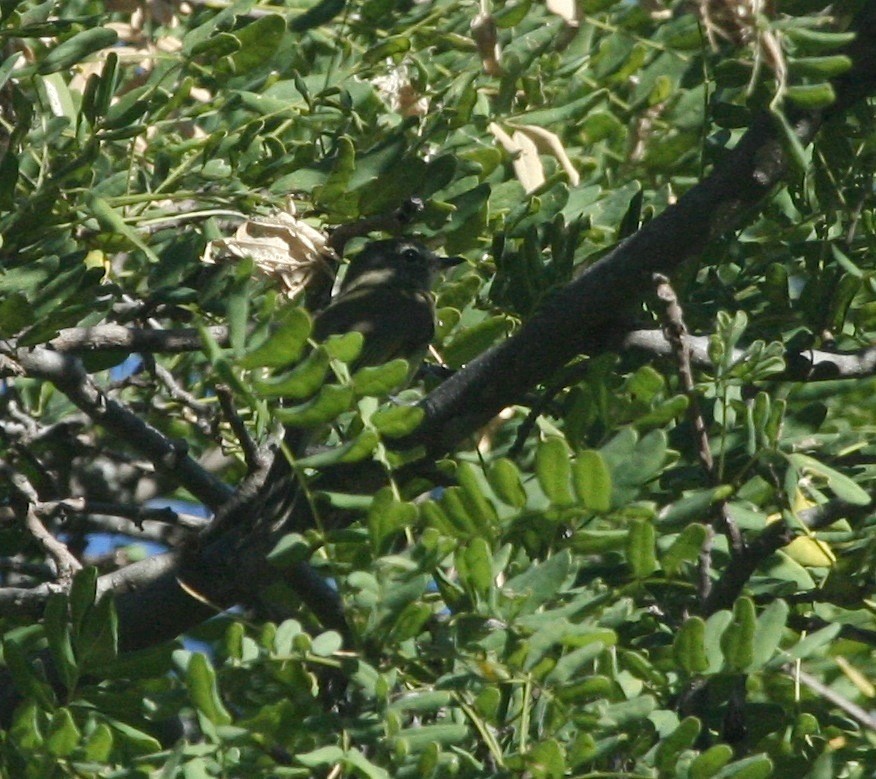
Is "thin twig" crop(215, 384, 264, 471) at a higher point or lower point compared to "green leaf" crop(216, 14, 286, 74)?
lower

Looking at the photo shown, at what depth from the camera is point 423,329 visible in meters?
4.04

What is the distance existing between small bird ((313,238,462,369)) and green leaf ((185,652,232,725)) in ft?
5.99

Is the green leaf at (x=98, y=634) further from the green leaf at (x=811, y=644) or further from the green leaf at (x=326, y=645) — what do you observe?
the green leaf at (x=811, y=644)

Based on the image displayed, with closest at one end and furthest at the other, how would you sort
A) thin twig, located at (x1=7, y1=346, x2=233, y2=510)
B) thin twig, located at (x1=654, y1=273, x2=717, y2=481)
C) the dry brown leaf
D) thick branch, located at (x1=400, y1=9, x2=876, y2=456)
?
1. thin twig, located at (x1=654, y1=273, x2=717, y2=481)
2. thick branch, located at (x1=400, y1=9, x2=876, y2=456)
3. thin twig, located at (x1=7, y1=346, x2=233, y2=510)
4. the dry brown leaf

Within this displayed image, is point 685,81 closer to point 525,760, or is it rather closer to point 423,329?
point 423,329

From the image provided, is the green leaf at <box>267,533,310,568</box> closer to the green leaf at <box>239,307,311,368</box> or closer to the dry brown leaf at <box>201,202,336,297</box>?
the green leaf at <box>239,307,311,368</box>

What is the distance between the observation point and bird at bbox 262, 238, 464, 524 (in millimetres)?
4105

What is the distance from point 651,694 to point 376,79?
1.80m

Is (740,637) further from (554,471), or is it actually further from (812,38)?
(812,38)

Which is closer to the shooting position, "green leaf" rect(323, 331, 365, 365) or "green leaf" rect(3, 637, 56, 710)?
"green leaf" rect(323, 331, 365, 365)

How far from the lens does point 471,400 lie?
108 inches

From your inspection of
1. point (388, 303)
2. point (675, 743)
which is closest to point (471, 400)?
point (675, 743)

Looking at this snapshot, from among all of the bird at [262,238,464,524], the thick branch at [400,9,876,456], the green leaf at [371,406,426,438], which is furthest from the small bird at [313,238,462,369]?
the green leaf at [371,406,426,438]

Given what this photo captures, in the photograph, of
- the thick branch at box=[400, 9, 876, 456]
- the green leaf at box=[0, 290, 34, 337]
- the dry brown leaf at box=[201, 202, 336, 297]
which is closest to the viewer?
the thick branch at box=[400, 9, 876, 456]
